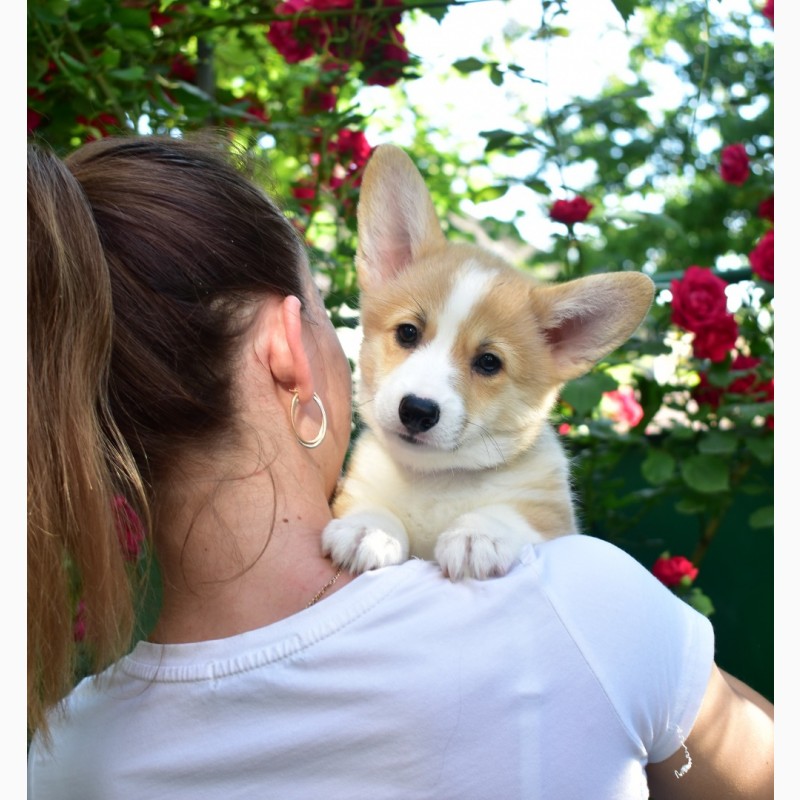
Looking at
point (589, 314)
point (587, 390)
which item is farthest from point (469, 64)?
point (587, 390)

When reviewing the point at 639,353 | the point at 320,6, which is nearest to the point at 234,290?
the point at 320,6

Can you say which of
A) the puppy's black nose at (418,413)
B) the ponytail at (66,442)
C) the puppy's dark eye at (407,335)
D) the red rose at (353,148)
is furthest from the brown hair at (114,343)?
the red rose at (353,148)

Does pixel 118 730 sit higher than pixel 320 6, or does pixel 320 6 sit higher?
pixel 320 6

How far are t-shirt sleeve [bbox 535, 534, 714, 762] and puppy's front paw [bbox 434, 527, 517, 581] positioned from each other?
0.11m

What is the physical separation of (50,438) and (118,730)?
0.47 m

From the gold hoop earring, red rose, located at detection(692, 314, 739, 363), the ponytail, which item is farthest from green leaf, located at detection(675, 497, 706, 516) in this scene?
the ponytail

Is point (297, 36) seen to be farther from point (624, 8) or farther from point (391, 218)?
point (624, 8)

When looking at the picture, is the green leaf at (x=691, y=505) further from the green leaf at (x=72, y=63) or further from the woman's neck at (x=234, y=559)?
the green leaf at (x=72, y=63)

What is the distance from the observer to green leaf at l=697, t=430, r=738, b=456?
8.46 ft

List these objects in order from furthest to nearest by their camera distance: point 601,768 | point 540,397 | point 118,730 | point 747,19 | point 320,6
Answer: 1. point 747,19
2. point 320,6
3. point 540,397
4. point 118,730
5. point 601,768

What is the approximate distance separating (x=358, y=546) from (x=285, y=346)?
0.35 m

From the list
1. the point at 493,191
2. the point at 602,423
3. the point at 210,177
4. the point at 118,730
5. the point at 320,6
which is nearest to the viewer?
the point at 118,730

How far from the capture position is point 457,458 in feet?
6.38

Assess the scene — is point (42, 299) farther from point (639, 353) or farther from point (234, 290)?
point (639, 353)
